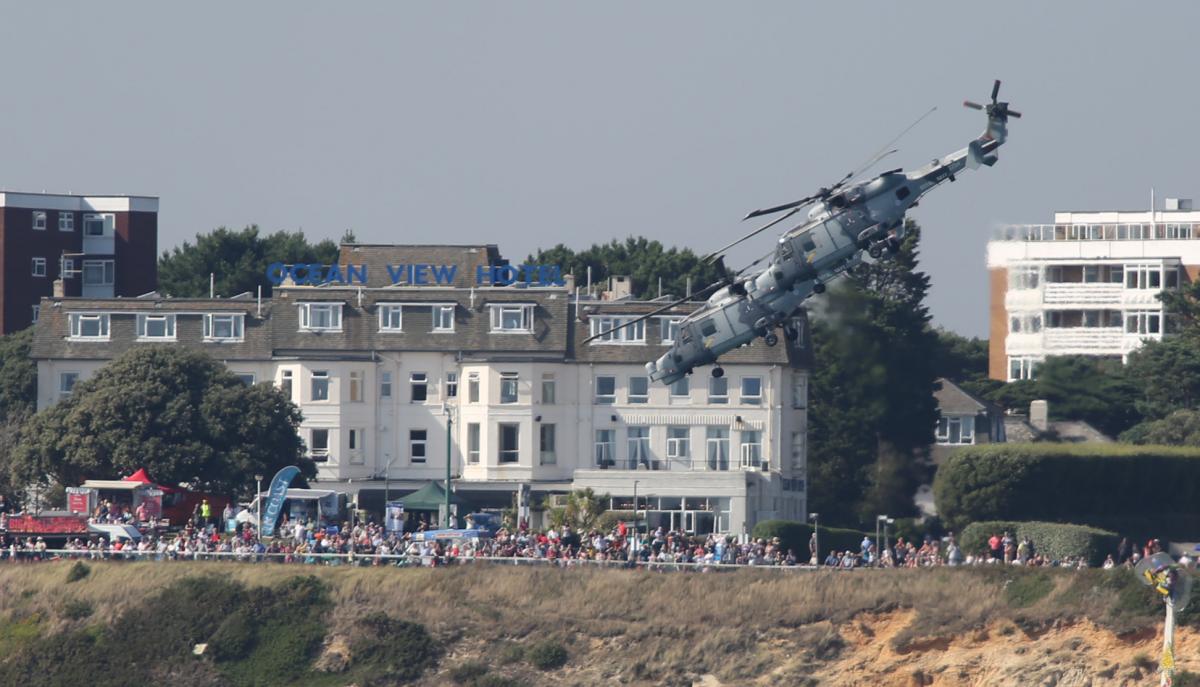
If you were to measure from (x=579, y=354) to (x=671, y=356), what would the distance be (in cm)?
2618

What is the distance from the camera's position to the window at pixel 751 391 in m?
109

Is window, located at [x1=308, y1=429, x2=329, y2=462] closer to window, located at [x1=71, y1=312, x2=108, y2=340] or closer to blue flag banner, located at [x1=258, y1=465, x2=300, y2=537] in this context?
window, located at [x1=71, y1=312, x2=108, y2=340]

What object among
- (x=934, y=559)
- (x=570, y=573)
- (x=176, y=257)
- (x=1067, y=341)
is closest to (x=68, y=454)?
(x=570, y=573)

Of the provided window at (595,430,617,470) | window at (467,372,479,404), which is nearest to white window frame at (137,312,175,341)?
window at (467,372,479,404)

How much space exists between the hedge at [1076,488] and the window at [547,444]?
64.9ft

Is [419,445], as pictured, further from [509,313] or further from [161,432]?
[161,432]

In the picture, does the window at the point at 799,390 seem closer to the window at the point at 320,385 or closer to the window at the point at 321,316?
the window at the point at 321,316

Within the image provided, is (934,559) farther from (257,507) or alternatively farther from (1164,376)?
(1164,376)

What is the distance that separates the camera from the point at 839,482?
364 feet

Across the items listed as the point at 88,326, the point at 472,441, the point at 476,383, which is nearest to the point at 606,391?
the point at 476,383

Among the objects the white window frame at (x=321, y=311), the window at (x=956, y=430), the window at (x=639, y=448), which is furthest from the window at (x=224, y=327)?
the window at (x=956, y=430)

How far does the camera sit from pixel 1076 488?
97.3 m

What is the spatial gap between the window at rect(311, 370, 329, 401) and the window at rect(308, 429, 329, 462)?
1615mm

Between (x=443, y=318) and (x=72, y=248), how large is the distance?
35.1m
